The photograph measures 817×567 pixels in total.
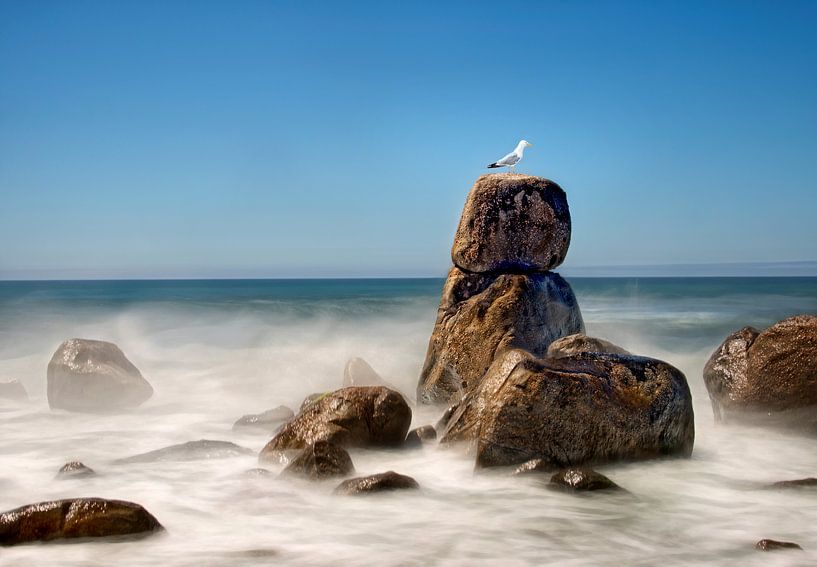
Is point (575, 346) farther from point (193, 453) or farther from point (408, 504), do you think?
point (193, 453)

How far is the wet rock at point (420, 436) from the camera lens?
8.45 m

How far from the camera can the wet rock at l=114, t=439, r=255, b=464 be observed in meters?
8.31

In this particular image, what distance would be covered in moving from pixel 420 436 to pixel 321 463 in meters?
1.86

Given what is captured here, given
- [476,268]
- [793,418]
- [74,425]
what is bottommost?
[74,425]

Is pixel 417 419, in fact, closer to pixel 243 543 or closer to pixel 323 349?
pixel 243 543

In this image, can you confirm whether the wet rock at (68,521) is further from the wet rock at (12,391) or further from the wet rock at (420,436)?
the wet rock at (12,391)

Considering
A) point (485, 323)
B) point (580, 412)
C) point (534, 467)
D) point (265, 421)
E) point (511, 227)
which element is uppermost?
point (511, 227)

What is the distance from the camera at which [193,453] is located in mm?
8398

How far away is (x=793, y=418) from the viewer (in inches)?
352

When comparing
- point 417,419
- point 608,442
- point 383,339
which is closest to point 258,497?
point 608,442

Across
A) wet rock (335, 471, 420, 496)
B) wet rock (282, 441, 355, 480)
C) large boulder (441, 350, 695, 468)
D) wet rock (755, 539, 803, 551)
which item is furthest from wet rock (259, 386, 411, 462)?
wet rock (755, 539, 803, 551)

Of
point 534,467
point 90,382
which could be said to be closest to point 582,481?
point 534,467

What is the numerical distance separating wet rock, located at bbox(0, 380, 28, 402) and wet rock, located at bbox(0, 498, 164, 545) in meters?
9.07

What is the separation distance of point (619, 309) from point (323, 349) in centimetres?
2629
